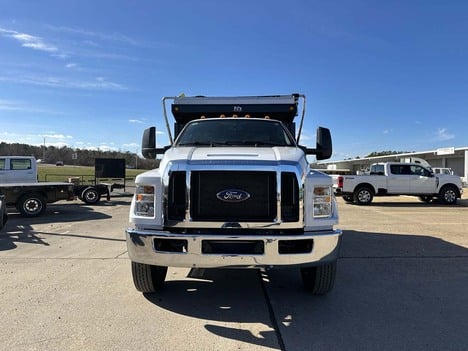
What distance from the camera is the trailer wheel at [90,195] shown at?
720 inches

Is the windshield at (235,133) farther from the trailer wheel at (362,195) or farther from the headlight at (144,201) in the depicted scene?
the trailer wheel at (362,195)

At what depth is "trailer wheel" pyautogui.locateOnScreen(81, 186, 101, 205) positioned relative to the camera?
1830 cm

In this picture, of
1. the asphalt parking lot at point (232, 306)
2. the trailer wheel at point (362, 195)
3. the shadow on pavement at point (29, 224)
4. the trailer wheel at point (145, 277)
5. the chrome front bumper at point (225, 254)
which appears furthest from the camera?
the trailer wheel at point (362, 195)

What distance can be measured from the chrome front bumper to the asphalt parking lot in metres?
0.61

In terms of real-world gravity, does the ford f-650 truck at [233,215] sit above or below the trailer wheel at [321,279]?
above

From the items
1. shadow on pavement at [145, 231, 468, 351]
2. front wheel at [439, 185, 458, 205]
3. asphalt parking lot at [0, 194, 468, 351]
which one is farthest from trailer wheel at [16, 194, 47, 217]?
front wheel at [439, 185, 458, 205]

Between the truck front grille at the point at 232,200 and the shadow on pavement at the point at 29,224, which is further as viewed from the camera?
the shadow on pavement at the point at 29,224

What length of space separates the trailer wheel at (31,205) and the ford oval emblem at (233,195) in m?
11.2

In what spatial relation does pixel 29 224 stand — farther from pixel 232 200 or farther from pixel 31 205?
pixel 232 200

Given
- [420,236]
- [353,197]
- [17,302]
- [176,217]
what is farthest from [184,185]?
[353,197]

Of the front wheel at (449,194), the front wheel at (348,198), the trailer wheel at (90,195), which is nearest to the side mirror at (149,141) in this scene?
the trailer wheel at (90,195)

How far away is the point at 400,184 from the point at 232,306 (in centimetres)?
1636

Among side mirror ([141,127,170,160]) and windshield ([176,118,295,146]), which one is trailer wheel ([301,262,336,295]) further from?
side mirror ([141,127,170,160])

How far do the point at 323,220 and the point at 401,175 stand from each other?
16.3 metres
